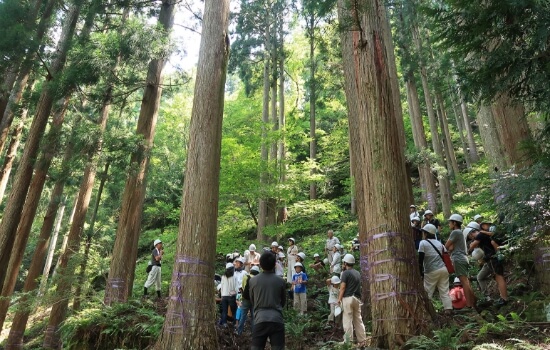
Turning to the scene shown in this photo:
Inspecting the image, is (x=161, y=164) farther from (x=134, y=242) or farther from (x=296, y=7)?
(x=134, y=242)

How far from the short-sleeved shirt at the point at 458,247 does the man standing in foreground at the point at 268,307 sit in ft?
14.7

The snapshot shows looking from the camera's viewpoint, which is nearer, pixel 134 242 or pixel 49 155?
pixel 134 242

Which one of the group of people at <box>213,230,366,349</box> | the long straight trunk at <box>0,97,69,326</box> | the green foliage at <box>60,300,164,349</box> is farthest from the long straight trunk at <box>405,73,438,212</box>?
the long straight trunk at <box>0,97,69,326</box>

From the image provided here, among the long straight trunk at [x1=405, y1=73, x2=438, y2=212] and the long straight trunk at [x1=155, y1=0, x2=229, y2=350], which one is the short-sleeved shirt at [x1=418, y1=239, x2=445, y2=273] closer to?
the long straight trunk at [x1=155, y1=0, x2=229, y2=350]

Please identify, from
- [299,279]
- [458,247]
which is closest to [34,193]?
[299,279]

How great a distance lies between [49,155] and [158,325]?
6981 millimetres

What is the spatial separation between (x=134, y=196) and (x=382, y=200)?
6.90 m

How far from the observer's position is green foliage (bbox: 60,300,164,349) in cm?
695

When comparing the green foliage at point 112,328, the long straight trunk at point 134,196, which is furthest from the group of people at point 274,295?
the long straight trunk at point 134,196

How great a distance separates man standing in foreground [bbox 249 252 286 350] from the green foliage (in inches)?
109

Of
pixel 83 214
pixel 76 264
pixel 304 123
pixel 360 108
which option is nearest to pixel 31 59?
pixel 83 214

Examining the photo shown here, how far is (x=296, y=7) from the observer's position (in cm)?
2225

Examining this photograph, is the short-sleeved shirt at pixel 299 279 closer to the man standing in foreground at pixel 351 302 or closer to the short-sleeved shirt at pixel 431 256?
the man standing in foreground at pixel 351 302

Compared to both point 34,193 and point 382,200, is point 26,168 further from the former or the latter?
point 382,200
